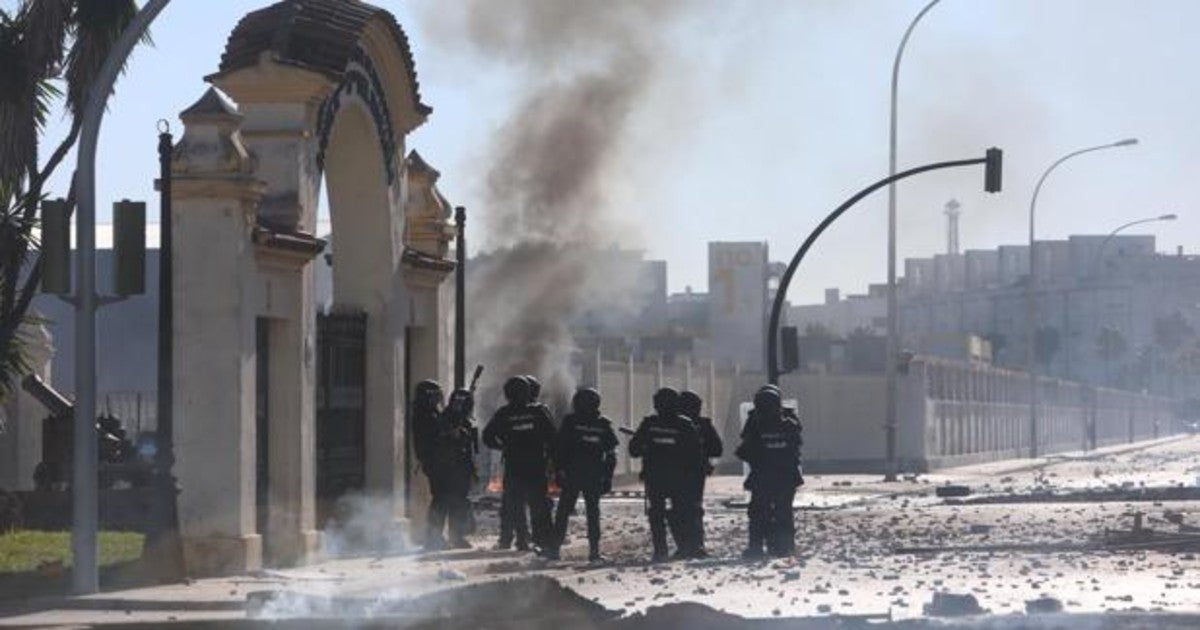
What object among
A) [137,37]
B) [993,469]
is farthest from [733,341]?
[137,37]

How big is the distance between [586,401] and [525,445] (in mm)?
762

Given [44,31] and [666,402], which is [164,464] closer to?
[666,402]

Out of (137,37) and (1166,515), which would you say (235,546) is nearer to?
(137,37)

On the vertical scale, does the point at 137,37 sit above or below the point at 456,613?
above

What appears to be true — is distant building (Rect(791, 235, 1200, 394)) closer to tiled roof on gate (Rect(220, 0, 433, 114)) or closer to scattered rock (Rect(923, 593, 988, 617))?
tiled roof on gate (Rect(220, 0, 433, 114))

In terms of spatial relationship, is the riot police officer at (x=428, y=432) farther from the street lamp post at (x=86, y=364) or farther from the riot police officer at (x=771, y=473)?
the street lamp post at (x=86, y=364)

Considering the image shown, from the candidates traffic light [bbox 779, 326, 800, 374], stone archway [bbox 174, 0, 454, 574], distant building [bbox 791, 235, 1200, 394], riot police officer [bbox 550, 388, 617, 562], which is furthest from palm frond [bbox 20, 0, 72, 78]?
distant building [bbox 791, 235, 1200, 394]

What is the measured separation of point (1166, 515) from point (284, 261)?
15.4 metres

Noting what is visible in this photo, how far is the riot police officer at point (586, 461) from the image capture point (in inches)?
933

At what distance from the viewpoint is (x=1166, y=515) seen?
32.4m

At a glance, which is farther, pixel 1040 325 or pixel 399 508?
pixel 1040 325

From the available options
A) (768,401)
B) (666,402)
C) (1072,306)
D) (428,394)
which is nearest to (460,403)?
(428,394)

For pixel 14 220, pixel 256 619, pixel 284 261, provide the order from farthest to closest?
pixel 14 220 < pixel 284 261 < pixel 256 619

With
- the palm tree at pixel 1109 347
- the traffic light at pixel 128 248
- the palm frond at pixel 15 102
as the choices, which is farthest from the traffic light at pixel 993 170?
the palm tree at pixel 1109 347
